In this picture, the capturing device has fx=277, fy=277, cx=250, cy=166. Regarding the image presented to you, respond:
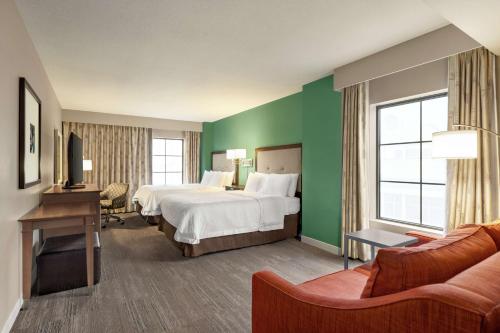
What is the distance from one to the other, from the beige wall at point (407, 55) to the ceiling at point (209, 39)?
10cm

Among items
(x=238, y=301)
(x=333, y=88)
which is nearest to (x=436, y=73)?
(x=333, y=88)

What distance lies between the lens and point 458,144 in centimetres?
197

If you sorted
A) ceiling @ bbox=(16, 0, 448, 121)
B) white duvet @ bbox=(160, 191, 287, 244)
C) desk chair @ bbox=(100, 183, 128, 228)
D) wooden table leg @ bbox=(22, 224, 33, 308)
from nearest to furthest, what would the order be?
ceiling @ bbox=(16, 0, 448, 121) < wooden table leg @ bbox=(22, 224, 33, 308) < white duvet @ bbox=(160, 191, 287, 244) < desk chair @ bbox=(100, 183, 128, 228)

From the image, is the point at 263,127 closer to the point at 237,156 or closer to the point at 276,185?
the point at 237,156

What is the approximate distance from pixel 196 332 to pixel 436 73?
3.32 metres

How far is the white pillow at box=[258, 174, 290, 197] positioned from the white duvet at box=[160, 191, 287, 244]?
0.24 meters

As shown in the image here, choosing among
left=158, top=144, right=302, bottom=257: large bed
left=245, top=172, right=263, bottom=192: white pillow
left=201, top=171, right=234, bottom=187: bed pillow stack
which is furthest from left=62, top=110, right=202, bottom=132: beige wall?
left=158, top=144, right=302, bottom=257: large bed

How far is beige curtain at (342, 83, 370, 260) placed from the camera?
356 centimetres

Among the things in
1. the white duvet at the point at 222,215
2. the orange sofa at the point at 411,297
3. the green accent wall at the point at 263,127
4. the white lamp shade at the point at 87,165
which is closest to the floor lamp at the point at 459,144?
the orange sofa at the point at 411,297

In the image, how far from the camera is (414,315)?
92 cm

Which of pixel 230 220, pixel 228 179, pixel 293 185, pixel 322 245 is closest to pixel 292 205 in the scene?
pixel 293 185

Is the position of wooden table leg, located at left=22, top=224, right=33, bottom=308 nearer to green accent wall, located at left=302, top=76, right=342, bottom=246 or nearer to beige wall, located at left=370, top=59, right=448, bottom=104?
green accent wall, located at left=302, top=76, right=342, bottom=246

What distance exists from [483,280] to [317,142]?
3420 mm

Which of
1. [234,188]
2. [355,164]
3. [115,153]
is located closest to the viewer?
[355,164]
